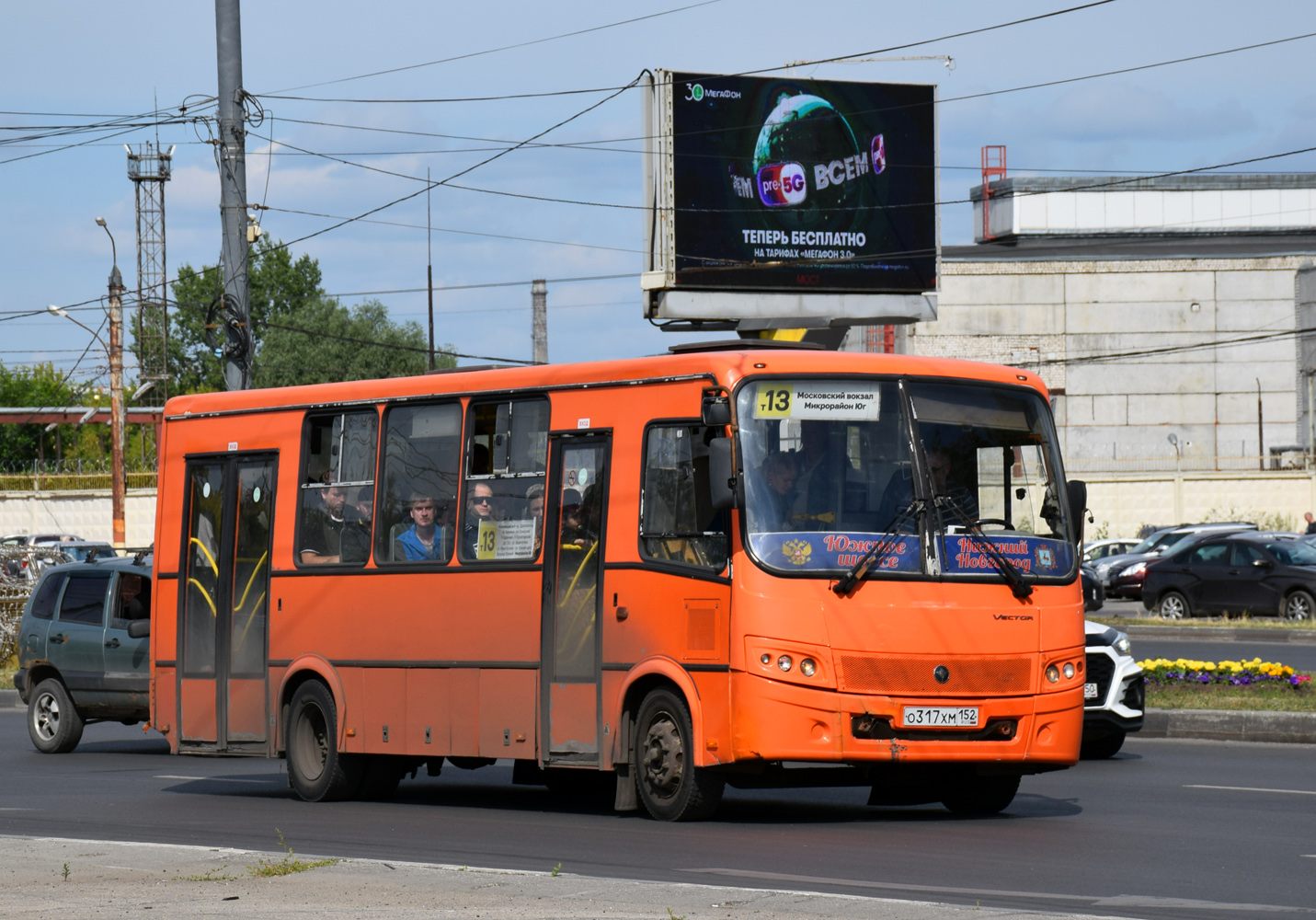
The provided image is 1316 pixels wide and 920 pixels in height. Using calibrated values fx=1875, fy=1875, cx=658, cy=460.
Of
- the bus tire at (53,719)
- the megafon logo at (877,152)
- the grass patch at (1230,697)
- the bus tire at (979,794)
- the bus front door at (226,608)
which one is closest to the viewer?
the bus tire at (979,794)

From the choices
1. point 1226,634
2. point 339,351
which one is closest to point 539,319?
point 339,351

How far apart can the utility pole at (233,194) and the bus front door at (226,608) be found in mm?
7153

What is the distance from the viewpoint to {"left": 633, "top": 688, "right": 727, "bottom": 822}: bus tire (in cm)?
1111

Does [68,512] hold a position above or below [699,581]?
above

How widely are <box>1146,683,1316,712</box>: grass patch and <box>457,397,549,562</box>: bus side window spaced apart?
7.97 meters

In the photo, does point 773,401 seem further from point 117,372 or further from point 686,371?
point 117,372

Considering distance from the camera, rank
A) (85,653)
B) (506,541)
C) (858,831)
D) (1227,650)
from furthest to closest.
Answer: (1227,650) < (85,653) < (506,541) < (858,831)

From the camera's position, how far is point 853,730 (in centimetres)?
1075

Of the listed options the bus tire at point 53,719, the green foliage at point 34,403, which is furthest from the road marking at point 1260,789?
the green foliage at point 34,403

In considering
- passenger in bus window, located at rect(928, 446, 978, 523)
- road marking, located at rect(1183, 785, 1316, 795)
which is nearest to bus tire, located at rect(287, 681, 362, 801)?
passenger in bus window, located at rect(928, 446, 978, 523)

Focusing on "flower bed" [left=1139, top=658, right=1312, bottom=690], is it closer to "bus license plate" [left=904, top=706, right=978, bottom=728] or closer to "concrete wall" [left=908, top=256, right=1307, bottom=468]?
"bus license plate" [left=904, top=706, right=978, bottom=728]

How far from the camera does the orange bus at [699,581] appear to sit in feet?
35.5

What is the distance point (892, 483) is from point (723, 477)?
3.63ft

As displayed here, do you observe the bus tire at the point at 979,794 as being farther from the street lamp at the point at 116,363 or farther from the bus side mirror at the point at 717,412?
the street lamp at the point at 116,363
